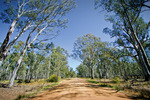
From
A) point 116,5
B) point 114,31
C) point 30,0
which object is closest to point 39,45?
point 30,0

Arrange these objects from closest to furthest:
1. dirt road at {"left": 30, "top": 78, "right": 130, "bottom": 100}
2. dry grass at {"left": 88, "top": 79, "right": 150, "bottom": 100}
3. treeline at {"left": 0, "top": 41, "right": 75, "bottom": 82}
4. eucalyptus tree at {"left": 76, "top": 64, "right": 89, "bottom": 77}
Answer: dirt road at {"left": 30, "top": 78, "right": 130, "bottom": 100} < dry grass at {"left": 88, "top": 79, "right": 150, "bottom": 100} < treeline at {"left": 0, "top": 41, "right": 75, "bottom": 82} < eucalyptus tree at {"left": 76, "top": 64, "right": 89, "bottom": 77}

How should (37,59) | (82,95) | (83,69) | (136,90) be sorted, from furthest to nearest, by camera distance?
(83,69) < (37,59) < (136,90) < (82,95)

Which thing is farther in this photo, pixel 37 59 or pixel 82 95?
pixel 37 59

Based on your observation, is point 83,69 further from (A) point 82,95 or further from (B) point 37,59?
(A) point 82,95

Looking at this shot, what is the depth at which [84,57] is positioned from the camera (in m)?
26.7

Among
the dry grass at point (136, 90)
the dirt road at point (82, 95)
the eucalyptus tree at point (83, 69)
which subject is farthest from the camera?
the eucalyptus tree at point (83, 69)

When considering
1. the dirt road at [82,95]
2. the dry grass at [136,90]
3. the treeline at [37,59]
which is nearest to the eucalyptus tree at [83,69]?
the treeline at [37,59]

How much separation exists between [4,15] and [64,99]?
14667 mm

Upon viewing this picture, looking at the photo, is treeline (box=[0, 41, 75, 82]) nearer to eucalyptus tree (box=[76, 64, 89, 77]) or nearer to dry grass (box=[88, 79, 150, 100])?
dry grass (box=[88, 79, 150, 100])

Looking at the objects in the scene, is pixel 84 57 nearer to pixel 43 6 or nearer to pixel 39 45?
pixel 39 45

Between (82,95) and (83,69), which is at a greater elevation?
(82,95)

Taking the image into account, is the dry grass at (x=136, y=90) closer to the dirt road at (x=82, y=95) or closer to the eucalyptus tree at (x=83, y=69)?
the dirt road at (x=82, y=95)

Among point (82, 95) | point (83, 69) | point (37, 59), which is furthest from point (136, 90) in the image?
point (83, 69)

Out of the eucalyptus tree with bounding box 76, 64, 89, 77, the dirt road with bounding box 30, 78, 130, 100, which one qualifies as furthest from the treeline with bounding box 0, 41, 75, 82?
the eucalyptus tree with bounding box 76, 64, 89, 77
